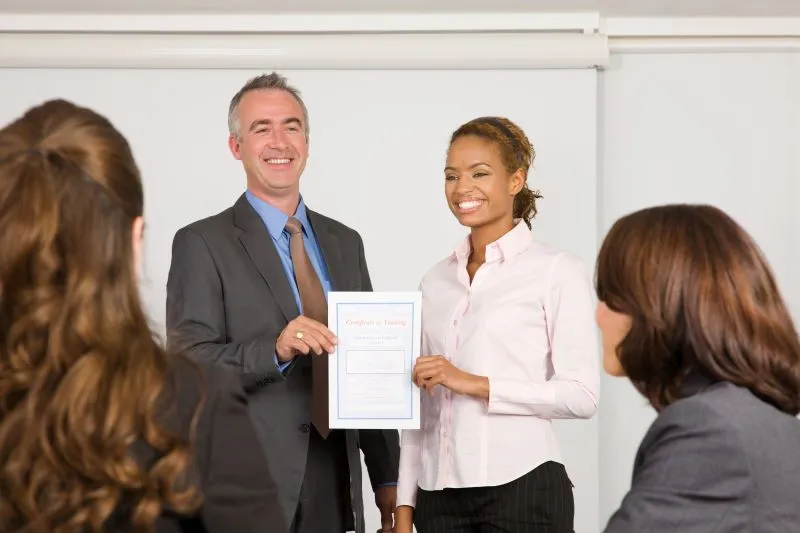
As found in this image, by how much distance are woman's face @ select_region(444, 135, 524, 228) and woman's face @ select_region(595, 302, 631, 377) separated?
3.28 feet

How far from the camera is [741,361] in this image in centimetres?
154

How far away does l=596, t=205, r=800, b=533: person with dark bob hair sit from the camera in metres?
1.47

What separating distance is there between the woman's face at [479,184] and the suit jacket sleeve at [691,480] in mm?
1237

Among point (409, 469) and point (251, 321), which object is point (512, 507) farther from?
point (251, 321)

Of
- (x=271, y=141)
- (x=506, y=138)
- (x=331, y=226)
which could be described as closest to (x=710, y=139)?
(x=506, y=138)

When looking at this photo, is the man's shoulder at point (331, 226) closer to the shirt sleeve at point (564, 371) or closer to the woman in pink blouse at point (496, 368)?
the woman in pink blouse at point (496, 368)

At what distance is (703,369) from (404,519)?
4.21 ft

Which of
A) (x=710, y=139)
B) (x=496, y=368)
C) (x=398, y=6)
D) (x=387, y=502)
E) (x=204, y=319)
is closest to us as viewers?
(x=496, y=368)

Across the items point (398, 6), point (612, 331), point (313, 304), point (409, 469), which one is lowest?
point (409, 469)

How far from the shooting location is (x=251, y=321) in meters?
2.69

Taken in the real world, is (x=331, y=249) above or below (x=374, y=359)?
above

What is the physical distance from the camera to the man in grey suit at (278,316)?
2613mm

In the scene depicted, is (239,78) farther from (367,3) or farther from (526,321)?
(526,321)

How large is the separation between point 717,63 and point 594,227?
963 millimetres
